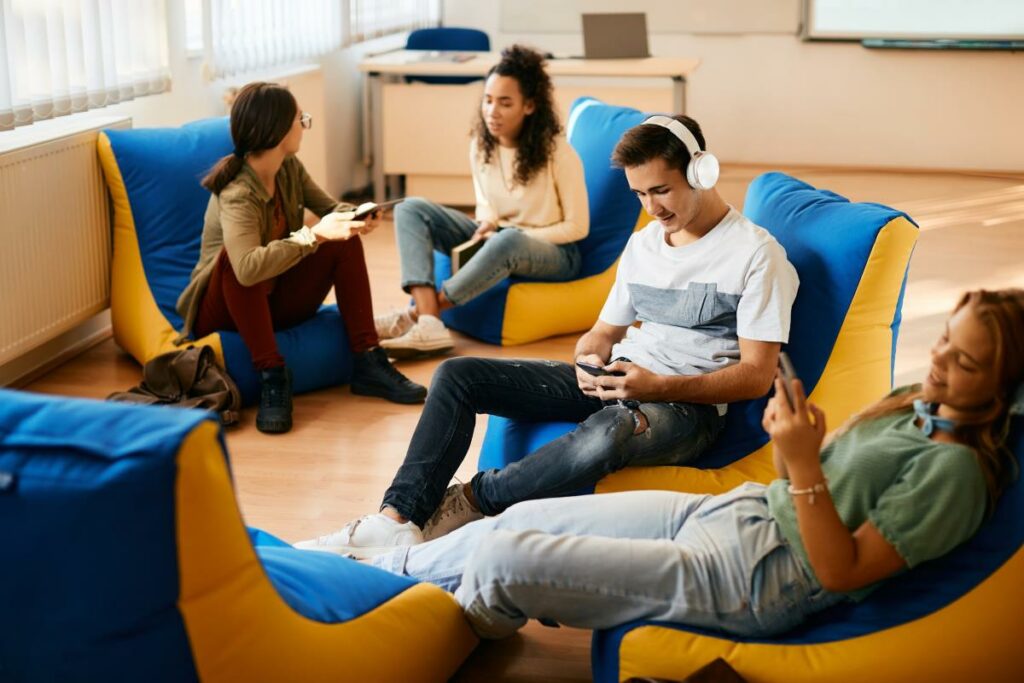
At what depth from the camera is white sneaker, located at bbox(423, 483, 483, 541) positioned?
2.42 metres

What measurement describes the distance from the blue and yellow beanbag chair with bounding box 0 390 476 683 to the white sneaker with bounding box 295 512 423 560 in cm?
67

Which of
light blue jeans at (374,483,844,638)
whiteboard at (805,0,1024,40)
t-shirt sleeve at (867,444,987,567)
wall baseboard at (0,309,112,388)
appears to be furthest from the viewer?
whiteboard at (805,0,1024,40)

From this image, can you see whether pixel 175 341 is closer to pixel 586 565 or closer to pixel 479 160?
pixel 479 160

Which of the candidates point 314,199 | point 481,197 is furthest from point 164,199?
point 481,197

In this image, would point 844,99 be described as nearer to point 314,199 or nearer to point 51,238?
point 314,199

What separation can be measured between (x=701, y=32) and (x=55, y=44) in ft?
15.9

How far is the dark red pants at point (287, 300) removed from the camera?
3.34 meters

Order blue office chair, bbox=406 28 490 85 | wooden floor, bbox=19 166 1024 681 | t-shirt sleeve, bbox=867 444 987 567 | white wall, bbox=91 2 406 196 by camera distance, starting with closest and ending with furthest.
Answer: t-shirt sleeve, bbox=867 444 987 567
wooden floor, bbox=19 166 1024 681
white wall, bbox=91 2 406 196
blue office chair, bbox=406 28 490 85

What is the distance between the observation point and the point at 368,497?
289cm

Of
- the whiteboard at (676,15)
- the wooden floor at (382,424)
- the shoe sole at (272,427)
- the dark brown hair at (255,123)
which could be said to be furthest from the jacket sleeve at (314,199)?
the whiteboard at (676,15)

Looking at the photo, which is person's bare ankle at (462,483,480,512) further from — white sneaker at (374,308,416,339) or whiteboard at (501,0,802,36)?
whiteboard at (501,0,802,36)

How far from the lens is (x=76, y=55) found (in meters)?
3.76

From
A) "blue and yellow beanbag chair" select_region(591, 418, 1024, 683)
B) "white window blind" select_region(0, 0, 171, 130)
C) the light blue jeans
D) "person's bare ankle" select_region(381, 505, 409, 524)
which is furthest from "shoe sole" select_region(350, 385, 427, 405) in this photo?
"blue and yellow beanbag chair" select_region(591, 418, 1024, 683)

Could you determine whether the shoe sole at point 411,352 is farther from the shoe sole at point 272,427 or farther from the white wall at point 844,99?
the white wall at point 844,99
